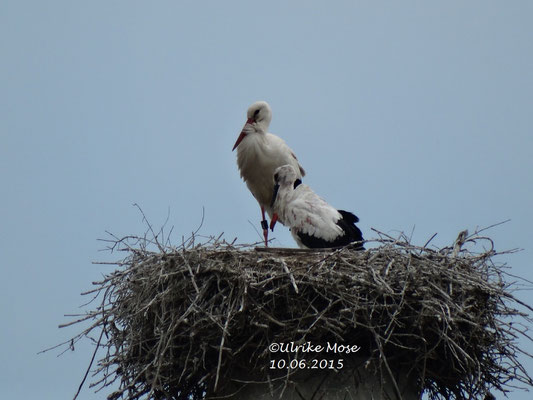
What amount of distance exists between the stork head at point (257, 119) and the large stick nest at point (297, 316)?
108 inches

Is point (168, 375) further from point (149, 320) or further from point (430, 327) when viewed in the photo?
point (430, 327)

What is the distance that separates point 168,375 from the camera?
4336mm

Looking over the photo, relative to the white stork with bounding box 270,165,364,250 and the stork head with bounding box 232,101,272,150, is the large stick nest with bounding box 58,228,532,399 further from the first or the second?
the stork head with bounding box 232,101,272,150

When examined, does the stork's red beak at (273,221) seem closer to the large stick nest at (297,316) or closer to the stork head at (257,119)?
the stork head at (257,119)

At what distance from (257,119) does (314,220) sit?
64.3 inches

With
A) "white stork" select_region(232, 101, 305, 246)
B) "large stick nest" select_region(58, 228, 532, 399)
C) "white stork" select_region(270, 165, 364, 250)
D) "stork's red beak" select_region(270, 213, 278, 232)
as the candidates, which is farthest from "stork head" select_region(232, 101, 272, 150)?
"large stick nest" select_region(58, 228, 532, 399)

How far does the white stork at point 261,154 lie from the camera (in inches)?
282

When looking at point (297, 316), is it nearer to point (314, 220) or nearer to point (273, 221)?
point (314, 220)

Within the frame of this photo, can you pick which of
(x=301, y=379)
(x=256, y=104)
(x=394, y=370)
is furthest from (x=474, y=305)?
(x=256, y=104)

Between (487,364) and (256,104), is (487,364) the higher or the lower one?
the lower one

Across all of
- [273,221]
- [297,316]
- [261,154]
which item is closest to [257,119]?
[261,154]

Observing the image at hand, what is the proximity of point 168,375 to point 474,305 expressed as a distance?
160 centimetres

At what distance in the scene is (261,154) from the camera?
7.17 m

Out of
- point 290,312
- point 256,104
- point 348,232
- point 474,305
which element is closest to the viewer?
point 290,312
